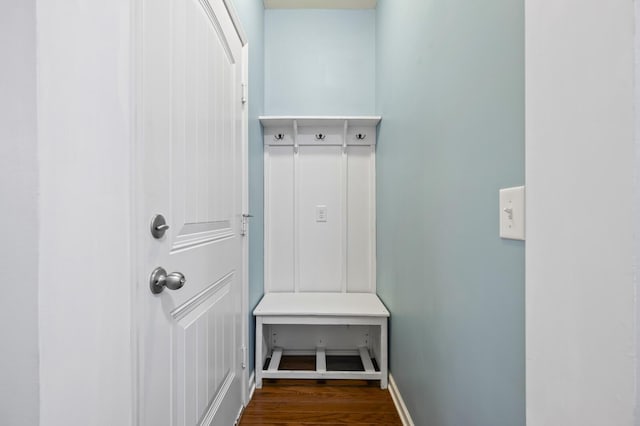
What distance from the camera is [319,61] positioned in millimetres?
2361

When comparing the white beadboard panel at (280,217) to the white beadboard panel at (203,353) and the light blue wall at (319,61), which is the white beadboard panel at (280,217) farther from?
the white beadboard panel at (203,353)

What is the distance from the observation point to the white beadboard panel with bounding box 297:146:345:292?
2.33m

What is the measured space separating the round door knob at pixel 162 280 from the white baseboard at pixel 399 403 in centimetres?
130

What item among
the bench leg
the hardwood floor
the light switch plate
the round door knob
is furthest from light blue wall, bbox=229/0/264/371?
the light switch plate

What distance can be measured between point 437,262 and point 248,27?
1.70m

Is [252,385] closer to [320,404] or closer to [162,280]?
[320,404]

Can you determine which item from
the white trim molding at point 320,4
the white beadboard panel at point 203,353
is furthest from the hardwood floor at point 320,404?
the white trim molding at point 320,4

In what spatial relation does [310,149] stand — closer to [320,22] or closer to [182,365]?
[320,22]

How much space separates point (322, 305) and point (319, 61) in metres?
1.87

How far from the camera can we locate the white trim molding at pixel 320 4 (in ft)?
7.50

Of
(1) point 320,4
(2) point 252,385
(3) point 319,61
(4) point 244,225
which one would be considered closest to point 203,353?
(4) point 244,225

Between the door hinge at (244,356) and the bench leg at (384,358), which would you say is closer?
the door hinge at (244,356)

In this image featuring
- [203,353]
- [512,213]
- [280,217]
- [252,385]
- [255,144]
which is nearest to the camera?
[512,213]

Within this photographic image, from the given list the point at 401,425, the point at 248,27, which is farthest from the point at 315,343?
the point at 248,27
